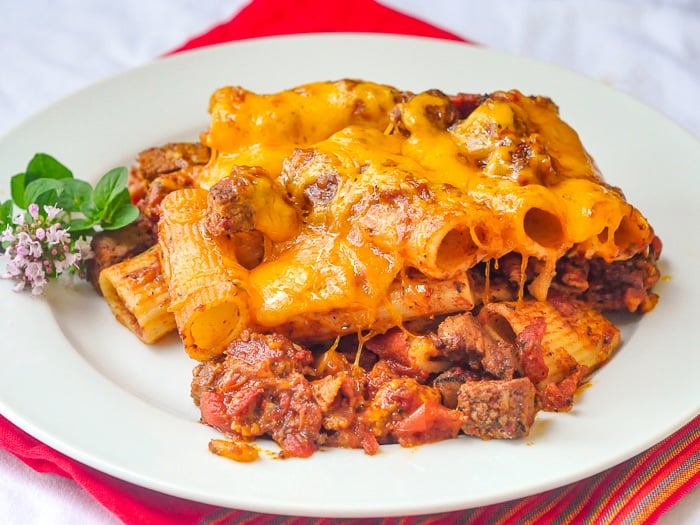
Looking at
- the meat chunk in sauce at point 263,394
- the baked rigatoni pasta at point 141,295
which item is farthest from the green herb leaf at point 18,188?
the meat chunk in sauce at point 263,394

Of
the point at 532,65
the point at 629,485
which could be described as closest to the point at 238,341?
the point at 629,485

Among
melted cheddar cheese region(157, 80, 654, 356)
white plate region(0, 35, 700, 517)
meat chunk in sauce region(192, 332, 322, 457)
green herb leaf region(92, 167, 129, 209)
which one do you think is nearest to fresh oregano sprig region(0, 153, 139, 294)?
green herb leaf region(92, 167, 129, 209)

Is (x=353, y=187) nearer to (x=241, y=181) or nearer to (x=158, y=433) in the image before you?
(x=241, y=181)

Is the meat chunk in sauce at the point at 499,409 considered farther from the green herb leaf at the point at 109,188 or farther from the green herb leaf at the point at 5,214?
the green herb leaf at the point at 5,214

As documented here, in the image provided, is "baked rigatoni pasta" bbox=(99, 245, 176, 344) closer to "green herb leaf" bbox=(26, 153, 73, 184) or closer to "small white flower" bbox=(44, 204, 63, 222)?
"small white flower" bbox=(44, 204, 63, 222)

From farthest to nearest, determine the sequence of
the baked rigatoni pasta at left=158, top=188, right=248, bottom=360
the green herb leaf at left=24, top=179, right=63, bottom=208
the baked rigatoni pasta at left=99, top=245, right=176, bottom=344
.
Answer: the green herb leaf at left=24, top=179, right=63, bottom=208
the baked rigatoni pasta at left=99, top=245, right=176, bottom=344
the baked rigatoni pasta at left=158, top=188, right=248, bottom=360

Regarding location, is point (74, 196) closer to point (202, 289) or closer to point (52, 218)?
point (52, 218)
